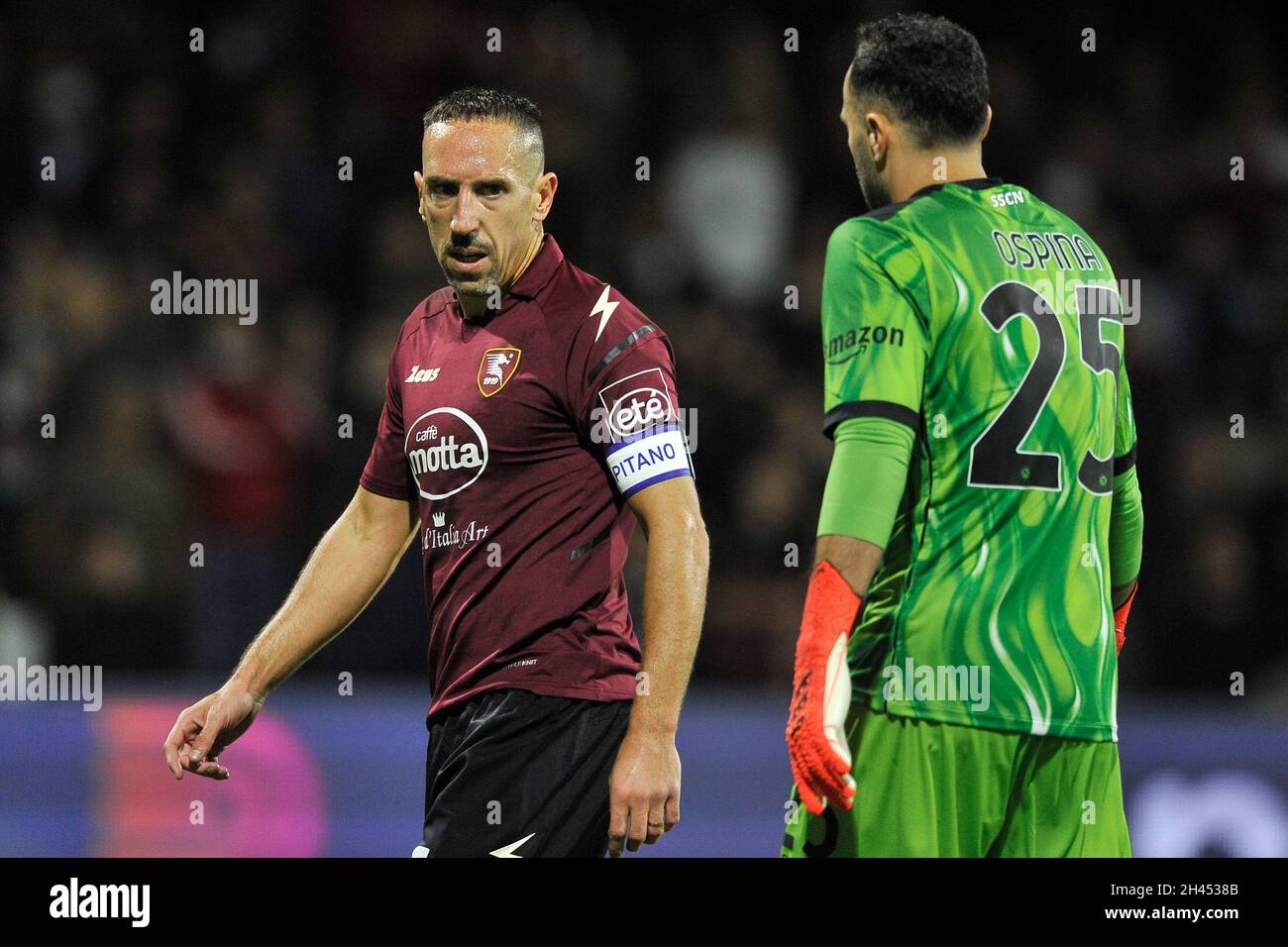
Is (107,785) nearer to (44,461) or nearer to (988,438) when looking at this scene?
(44,461)

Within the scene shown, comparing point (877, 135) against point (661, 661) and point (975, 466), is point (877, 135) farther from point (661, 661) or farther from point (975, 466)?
point (661, 661)

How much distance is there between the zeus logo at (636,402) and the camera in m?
3.83

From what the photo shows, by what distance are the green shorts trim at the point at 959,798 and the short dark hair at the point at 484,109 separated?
1.58 meters

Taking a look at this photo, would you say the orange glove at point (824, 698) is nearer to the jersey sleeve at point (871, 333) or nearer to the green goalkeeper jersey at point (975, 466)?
the green goalkeeper jersey at point (975, 466)

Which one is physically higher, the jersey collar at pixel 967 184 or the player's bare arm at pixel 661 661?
the jersey collar at pixel 967 184

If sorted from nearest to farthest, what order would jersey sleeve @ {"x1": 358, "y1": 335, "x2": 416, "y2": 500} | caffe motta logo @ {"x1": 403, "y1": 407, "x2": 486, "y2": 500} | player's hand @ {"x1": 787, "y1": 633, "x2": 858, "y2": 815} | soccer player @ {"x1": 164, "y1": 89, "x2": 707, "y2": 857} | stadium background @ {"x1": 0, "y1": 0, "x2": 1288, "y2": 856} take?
player's hand @ {"x1": 787, "y1": 633, "x2": 858, "y2": 815}, soccer player @ {"x1": 164, "y1": 89, "x2": 707, "y2": 857}, caffe motta logo @ {"x1": 403, "y1": 407, "x2": 486, "y2": 500}, jersey sleeve @ {"x1": 358, "y1": 335, "x2": 416, "y2": 500}, stadium background @ {"x1": 0, "y1": 0, "x2": 1288, "y2": 856}

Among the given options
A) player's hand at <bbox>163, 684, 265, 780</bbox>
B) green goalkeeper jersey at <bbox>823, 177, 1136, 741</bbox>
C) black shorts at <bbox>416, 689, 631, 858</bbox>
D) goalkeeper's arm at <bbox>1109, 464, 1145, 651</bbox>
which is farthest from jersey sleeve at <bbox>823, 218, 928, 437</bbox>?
player's hand at <bbox>163, 684, 265, 780</bbox>

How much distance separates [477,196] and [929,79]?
41.6 inches

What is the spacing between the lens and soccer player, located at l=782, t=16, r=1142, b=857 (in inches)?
135

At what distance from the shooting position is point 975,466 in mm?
3498

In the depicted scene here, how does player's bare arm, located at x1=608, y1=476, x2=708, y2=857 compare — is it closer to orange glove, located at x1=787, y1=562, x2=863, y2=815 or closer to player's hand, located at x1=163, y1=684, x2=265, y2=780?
orange glove, located at x1=787, y1=562, x2=863, y2=815
